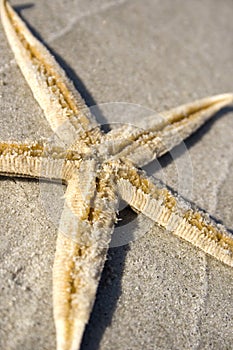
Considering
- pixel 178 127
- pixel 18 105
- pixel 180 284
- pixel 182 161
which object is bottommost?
pixel 180 284

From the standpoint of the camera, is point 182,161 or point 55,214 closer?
point 55,214

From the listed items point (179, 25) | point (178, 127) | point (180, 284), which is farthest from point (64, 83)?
point (179, 25)

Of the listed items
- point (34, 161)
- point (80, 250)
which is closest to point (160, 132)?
point (34, 161)

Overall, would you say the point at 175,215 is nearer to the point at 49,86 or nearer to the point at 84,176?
the point at 84,176

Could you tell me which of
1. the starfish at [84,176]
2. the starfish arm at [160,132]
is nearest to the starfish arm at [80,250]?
the starfish at [84,176]

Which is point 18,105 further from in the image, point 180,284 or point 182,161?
point 180,284

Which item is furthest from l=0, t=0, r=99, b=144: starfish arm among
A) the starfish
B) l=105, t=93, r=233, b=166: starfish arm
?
l=105, t=93, r=233, b=166: starfish arm
